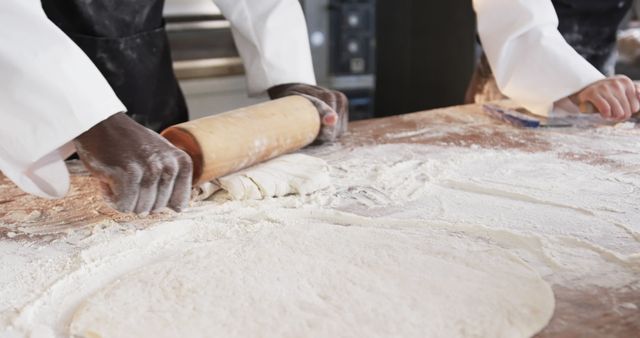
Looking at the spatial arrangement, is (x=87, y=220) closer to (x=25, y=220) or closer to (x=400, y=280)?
(x=25, y=220)

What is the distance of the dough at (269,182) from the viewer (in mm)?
1017

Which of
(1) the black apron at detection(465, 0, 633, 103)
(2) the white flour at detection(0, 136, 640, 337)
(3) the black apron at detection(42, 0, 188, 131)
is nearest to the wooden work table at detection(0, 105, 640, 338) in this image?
Answer: (2) the white flour at detection(0, 136, 640, 337)

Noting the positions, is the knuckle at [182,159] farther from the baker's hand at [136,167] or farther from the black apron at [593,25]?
the black apron at [593,25]

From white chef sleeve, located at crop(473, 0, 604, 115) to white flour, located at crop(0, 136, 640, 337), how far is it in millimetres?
296

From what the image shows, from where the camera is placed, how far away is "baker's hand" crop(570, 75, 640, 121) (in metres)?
1.39

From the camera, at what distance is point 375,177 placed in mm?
1108

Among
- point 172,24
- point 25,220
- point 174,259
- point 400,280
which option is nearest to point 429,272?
point 400,280

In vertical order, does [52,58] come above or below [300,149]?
above

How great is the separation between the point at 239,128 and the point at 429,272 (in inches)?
18.3

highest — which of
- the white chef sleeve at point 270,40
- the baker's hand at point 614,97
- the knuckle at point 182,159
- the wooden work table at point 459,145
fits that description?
the white chef sleeve at point 270,40

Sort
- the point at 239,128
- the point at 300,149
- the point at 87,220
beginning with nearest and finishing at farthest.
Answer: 1. the point at 87,220
2. the point at 239,128
3. the point at 300,149

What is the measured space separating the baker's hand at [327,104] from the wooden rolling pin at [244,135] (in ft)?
0.09

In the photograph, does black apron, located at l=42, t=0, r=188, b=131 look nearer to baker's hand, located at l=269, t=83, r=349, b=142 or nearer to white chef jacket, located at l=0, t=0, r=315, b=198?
baker's hand, located at l=269, t=83, r=349, b=142

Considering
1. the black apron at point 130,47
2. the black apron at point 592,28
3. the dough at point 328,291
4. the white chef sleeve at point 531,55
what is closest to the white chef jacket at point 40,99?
the dough at point 328,291
